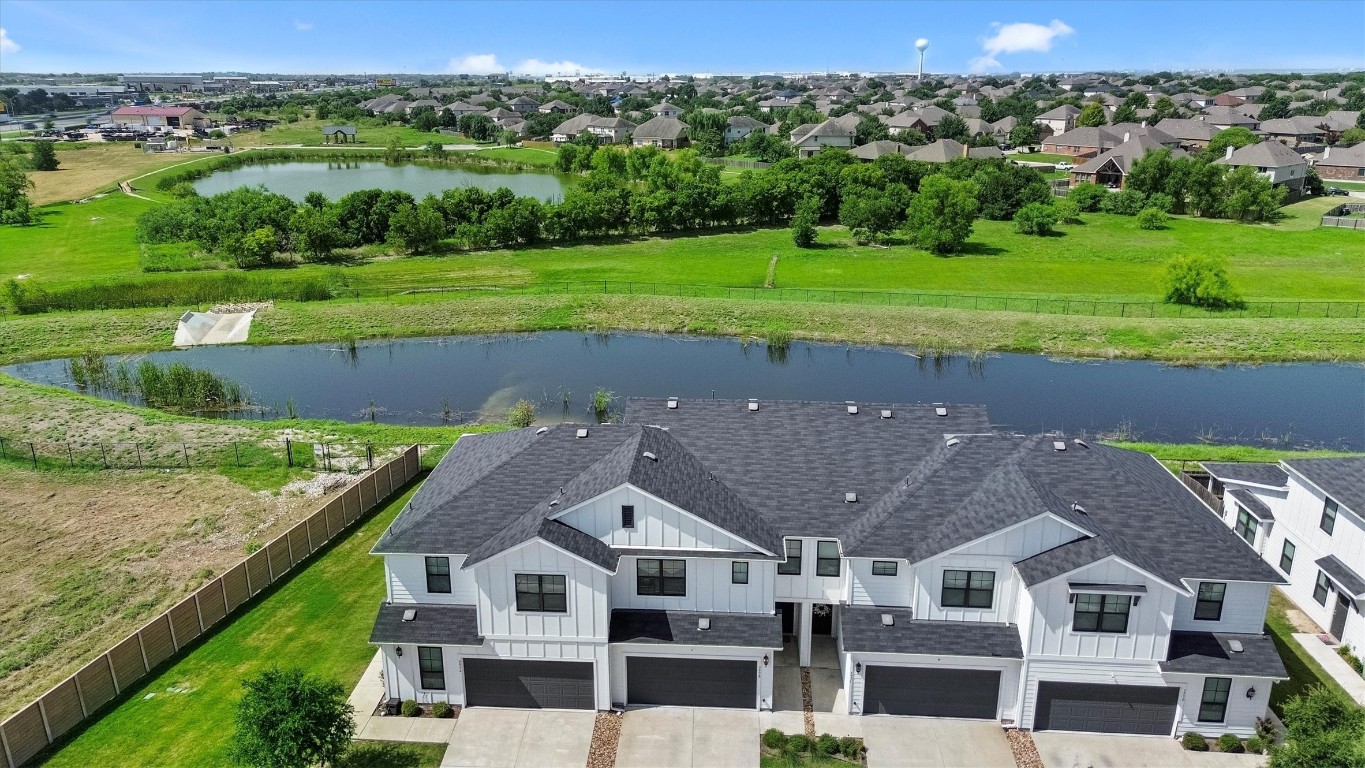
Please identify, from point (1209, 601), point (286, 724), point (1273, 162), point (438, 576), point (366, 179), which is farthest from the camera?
point (366, 179)

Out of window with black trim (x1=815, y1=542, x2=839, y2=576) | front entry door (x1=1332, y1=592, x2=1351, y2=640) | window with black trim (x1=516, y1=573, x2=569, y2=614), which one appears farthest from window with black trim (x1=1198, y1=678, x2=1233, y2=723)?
window with black trim (x1=516, y1=573, x2=569, y2=614)

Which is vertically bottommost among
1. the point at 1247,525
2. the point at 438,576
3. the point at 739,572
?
the point at 1247,525

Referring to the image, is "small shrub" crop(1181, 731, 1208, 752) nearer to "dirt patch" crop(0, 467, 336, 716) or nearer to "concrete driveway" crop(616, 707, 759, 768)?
"concrete driveway" crop(616, 707, 759, 768)

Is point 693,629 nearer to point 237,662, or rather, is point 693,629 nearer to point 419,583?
point 419,583

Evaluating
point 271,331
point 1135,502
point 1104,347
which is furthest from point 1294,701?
point 271,331

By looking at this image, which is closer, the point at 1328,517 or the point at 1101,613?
the point at 1101,613

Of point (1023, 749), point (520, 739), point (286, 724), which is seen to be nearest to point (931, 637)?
point (1023, 749)

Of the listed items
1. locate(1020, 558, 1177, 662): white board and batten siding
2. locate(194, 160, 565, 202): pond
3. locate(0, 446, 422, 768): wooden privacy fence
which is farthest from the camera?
locate(194, 160, 565, 202): pond
